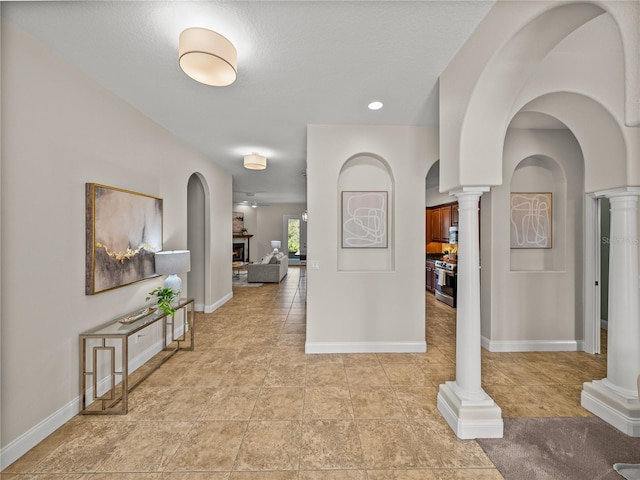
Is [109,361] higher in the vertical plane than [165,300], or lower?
lower

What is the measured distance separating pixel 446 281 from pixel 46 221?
6.05 m

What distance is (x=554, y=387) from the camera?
2.72 m

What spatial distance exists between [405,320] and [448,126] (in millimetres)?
2355

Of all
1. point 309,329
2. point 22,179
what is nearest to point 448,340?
point 309,329

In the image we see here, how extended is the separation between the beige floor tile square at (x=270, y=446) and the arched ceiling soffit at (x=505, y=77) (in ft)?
7.45

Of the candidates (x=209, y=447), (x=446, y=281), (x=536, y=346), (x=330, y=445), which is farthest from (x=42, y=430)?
(x=446, y=281)

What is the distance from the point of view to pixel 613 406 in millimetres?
2182

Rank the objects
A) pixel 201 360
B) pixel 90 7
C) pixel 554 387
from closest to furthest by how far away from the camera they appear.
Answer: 1. pixel 90 7
2. pixel 554 387
3. pixel 201 360

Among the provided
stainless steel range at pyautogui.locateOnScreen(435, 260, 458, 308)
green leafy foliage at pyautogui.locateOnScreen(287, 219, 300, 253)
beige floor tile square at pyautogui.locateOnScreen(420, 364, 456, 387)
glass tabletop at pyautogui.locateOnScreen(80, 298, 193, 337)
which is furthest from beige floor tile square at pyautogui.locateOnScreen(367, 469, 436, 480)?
green leafy foliage at pyautogui.locateOnScreen(287, 219, 300, 253)

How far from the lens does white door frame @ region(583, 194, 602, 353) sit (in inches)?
136

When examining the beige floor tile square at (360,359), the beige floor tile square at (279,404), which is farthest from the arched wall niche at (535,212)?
the beige floor tile square at (279,404)

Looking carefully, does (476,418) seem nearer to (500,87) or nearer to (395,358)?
(395,358)

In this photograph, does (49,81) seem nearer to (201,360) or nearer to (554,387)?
(201,360)

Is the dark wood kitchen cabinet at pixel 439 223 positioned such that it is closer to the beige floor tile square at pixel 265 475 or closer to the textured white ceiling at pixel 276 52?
the textured white ceiling at pixel 276 52
